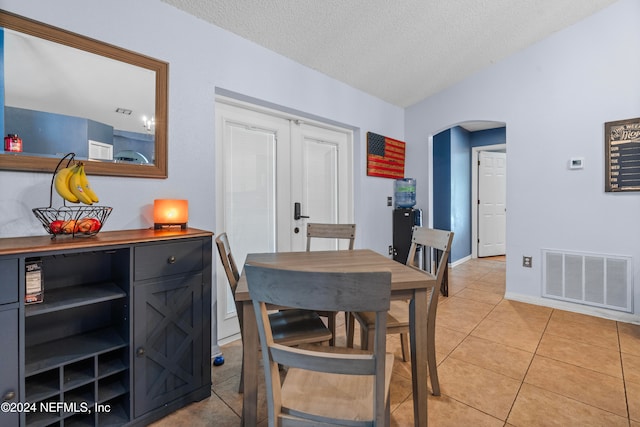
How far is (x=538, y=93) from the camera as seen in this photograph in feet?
10.7

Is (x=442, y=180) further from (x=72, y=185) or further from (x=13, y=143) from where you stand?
(x=13, y=143)

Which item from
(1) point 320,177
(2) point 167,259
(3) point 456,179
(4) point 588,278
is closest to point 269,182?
(1) point 320,177

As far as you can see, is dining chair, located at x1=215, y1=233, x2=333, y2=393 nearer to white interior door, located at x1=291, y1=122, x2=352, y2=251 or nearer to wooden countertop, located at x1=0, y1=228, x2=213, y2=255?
wooden countertop, located at x1=0, y1=228, x2=213, y2=255

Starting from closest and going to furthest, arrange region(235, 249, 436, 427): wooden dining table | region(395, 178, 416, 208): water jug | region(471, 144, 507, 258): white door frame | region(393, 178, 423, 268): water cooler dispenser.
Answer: region(235, 249, 436, 427): wooden dining table < region(393, 178, 423, 268): water cooler dispenser < region(395, 178, 416, 208): water jug < region(471, 144, 507, 258): white door frame

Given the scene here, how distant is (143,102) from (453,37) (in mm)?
2808

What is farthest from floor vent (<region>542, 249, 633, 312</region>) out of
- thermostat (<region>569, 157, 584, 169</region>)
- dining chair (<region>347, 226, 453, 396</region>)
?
dining chair (<region>347, 226, 453, 396</region>)

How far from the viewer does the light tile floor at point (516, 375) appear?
5.16ft

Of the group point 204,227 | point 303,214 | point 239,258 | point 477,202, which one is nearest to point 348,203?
point 303,214

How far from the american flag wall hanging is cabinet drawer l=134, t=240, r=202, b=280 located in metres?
2.48

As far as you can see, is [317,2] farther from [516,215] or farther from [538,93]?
[516,215]

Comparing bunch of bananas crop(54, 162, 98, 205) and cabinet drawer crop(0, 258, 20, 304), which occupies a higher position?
bunch of bananas crop(54, 162, 98, 205)

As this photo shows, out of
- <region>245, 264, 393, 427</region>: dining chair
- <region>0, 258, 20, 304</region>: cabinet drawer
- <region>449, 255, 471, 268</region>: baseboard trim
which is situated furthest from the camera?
<region>449, 255, 471, 268</region>: baseboard trim

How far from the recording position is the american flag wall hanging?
12.0ft

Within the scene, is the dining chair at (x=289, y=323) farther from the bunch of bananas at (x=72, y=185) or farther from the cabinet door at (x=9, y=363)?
the cabinet door at (x=9, y=363)
